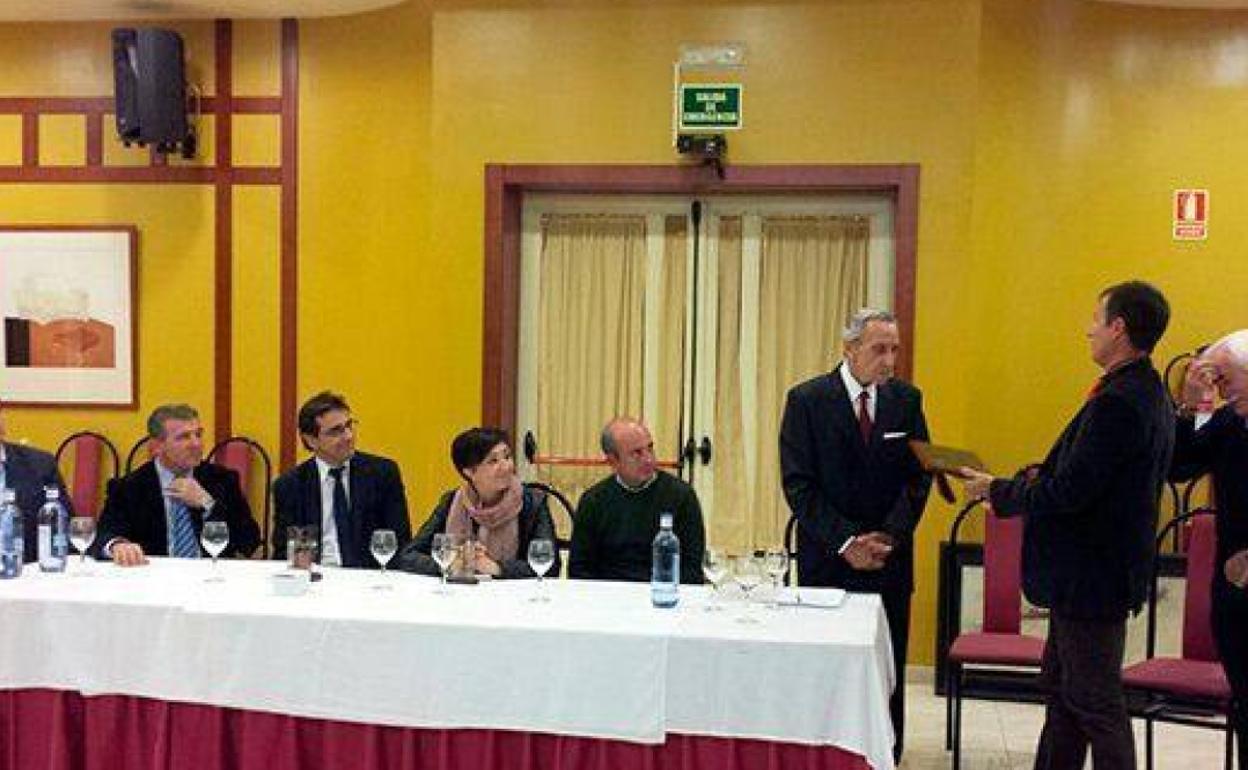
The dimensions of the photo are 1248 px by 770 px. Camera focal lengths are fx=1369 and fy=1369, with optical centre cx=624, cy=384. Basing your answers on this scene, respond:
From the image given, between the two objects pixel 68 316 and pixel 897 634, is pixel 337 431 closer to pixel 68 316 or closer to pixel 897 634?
pixel 897 634

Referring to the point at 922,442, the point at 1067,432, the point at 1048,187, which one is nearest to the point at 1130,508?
the point at 1067,432

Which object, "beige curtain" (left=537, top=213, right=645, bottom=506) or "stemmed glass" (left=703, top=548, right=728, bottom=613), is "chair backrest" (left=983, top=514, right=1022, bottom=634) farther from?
"beige curtain" (left=537, top=213, right=645, bottom=506)

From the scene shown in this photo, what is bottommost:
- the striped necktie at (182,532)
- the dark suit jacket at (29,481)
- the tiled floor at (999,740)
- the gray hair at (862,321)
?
the tiled floor at (999,740)

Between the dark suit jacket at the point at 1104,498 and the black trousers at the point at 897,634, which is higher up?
the dark suit jacket at the point at 1104,498

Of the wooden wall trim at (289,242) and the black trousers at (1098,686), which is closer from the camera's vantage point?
the black trousers at (1098,686)

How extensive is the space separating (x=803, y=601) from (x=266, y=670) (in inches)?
52.8

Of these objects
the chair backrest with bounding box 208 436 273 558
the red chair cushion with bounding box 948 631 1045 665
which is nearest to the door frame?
the chair backrest with bounding box 208 436 273 558

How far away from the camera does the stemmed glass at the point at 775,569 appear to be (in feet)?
11.4

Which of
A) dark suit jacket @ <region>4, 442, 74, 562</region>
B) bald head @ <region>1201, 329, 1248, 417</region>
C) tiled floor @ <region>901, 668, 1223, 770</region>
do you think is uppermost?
bald head @ <region>1201, 329, 1248, 417</region>

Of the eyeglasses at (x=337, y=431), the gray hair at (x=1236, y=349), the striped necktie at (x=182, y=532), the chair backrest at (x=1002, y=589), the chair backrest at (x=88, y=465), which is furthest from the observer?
the chair backrest at (x=88, y=465)

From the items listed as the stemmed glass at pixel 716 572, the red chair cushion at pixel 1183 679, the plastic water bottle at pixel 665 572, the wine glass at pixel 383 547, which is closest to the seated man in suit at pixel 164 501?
the wine glass at pixel 383 547

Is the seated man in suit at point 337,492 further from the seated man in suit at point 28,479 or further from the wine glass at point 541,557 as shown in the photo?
the wine glass at point 541,557

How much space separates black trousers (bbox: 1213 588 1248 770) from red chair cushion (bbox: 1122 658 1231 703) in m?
0.49

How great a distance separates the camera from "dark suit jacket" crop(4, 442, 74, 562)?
13.5 feet
